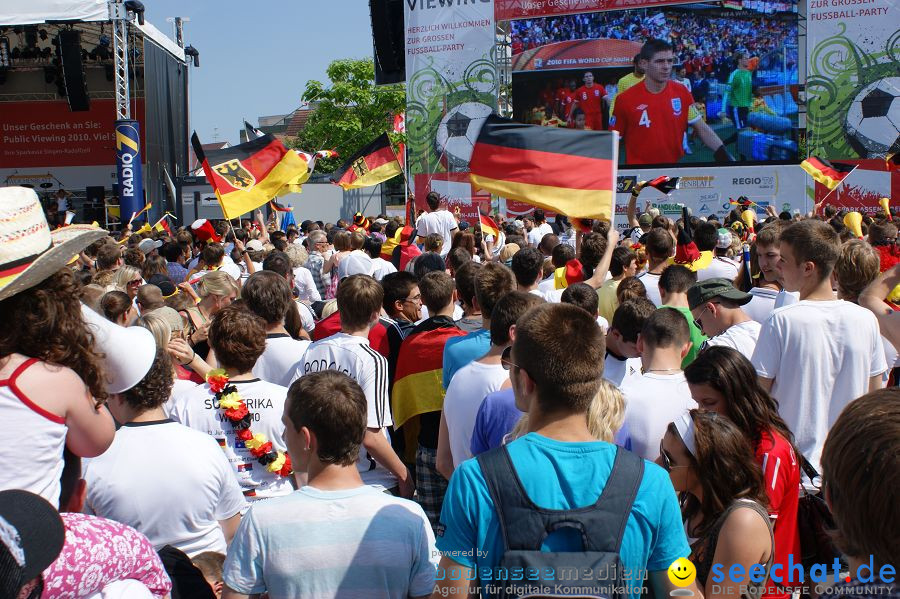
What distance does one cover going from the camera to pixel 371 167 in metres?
15.6

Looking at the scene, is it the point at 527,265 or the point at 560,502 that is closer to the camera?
the point at 560,502

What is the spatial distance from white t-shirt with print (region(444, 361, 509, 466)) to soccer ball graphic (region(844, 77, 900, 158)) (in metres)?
21.9

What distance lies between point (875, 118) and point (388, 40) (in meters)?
14.8

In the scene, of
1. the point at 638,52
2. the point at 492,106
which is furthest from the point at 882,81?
the point at 492,106

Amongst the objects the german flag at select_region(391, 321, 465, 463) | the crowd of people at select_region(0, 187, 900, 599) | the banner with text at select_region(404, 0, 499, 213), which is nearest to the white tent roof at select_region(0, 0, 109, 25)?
the banner with text at select_region(404, 0, 499, 213)

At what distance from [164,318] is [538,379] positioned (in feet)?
9.60

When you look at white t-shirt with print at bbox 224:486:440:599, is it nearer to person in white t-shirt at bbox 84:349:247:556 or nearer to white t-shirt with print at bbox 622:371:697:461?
person in white t-shirt at bbox 84:349:247:556

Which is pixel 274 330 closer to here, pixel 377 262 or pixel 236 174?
pixel 377 262

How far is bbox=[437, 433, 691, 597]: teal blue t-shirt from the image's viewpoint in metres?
2.02

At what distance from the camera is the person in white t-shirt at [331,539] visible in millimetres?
2463

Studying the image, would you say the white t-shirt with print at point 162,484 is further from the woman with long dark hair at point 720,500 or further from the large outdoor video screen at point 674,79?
the large outdoor video screen at point 674,79

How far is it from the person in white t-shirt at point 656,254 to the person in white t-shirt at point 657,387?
8.44 ft

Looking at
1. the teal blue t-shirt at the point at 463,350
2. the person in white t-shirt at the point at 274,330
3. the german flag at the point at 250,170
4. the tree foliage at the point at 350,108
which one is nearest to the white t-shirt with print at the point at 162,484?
the teal blue t-shirt at the point at 463,350

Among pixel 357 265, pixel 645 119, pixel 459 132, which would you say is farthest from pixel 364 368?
pixel 459 132
